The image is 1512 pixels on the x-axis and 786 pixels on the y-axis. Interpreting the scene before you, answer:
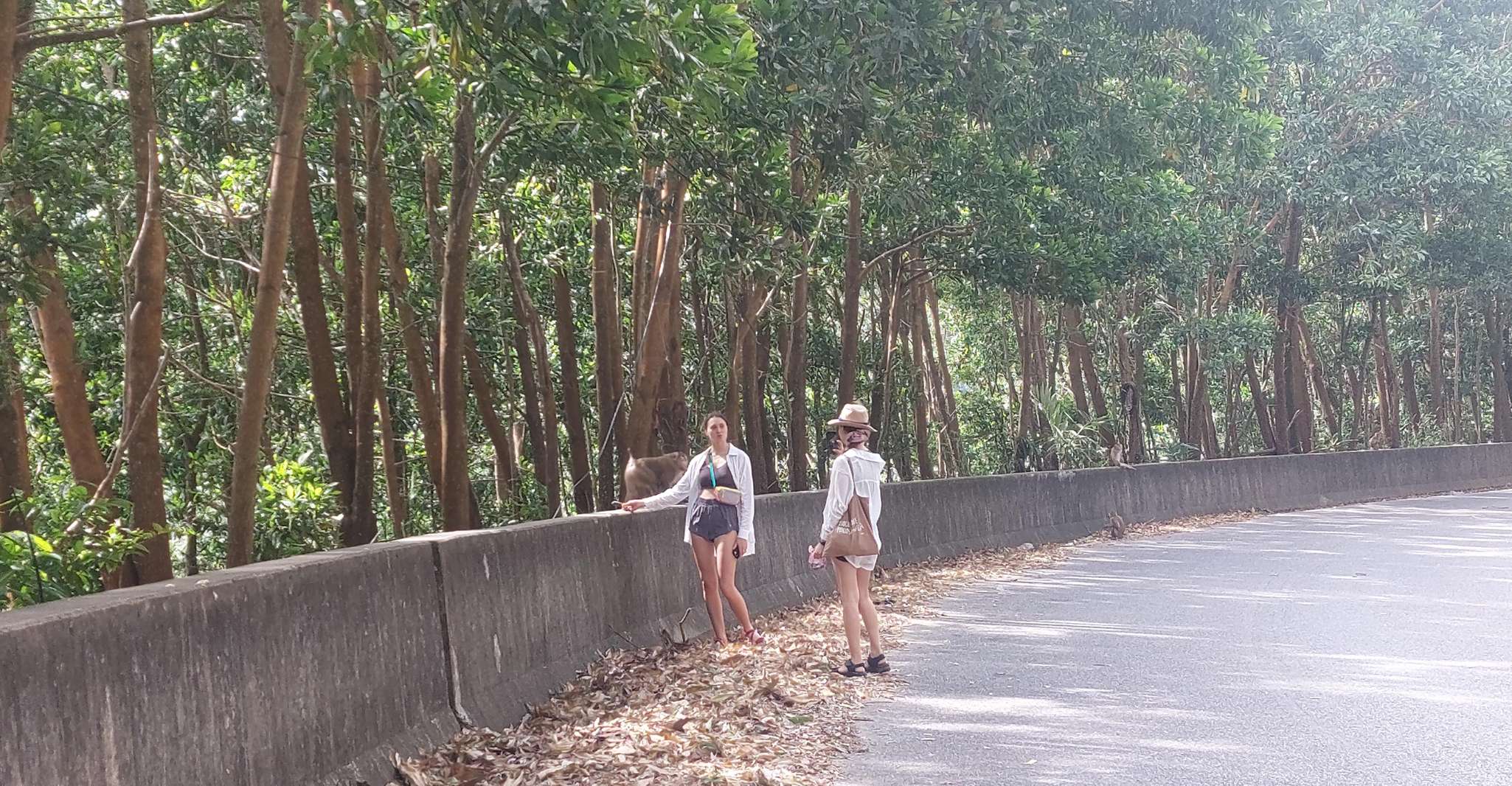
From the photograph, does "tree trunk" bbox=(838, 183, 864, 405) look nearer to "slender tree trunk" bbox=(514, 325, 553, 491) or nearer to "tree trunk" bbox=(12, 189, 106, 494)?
"slender tree trunk" bbox=(514, 325, 553, 491)

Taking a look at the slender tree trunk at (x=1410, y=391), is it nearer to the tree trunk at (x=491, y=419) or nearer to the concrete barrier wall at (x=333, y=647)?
the tree trunk at (x=491, y=419)

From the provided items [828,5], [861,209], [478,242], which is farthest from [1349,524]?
[828,5]

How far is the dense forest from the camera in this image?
404 inches

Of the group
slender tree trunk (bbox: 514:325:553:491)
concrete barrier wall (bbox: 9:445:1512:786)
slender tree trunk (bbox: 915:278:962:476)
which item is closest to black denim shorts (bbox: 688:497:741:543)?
concrete barrier wall (bbox: 9:445:1512:786)

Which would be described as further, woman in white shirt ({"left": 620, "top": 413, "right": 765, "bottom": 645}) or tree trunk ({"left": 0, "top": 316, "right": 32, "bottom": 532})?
tree trunk ({"left": 0, "top": 316, "right": 32, "bottom": 532})

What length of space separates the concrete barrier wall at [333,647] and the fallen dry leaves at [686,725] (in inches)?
7.1

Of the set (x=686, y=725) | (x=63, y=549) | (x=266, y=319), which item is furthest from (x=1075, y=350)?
(x=63, y=549)

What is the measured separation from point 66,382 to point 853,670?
599 centimetres

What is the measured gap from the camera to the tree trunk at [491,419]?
18.3 meters

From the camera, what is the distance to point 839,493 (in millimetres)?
11523

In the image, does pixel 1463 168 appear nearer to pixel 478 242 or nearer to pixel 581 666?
pixel 478 242

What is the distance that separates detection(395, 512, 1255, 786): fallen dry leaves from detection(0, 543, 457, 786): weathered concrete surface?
36cm

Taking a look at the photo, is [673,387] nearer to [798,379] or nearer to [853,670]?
[798,379]

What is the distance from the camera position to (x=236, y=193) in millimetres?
17859
